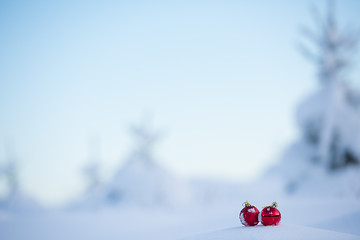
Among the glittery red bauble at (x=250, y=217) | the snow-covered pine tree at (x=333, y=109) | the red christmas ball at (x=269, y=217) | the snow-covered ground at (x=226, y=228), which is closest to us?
the snow-covered ground at (x=226, y=228)

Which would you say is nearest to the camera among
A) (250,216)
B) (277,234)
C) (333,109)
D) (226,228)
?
(277,234)

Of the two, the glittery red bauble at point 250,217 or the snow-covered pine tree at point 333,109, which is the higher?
the snow-covered pine tree at point 333,109

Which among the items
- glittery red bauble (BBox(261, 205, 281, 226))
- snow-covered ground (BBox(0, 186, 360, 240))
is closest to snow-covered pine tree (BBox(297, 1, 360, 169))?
snow-covered ground (BBox(0, 186, 360, 240))

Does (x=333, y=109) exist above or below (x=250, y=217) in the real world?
above

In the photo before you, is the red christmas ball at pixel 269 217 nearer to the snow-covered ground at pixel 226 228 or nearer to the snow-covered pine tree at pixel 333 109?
the snow-covered ground at pixel 226 228

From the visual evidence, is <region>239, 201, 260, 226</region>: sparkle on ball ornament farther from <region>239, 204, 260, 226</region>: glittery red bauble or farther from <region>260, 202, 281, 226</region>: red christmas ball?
<region>260, 202, 281, 226</region>: red christmas ball

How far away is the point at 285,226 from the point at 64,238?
5.76m

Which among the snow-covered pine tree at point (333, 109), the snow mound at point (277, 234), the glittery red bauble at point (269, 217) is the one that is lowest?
the snow mound at point (277, 234)

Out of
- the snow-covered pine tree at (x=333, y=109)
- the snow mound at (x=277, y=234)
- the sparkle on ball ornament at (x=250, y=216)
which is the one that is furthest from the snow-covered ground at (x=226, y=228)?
the snow-covered pine tree at (x=333, y=109)

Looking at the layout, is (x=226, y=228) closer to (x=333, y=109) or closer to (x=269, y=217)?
(x=269, y=217)

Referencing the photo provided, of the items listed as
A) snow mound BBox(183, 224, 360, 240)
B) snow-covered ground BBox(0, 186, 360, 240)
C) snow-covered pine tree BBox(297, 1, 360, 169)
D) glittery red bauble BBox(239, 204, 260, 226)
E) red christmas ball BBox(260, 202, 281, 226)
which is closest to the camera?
snow mound BBox(183, 224, 360, 240)

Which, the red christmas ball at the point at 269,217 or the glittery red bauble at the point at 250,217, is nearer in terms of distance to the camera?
the red christmas ball at the point at 269,217

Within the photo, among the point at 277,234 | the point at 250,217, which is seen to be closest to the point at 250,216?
the point at 250,217

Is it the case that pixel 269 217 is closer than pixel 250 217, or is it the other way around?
pixel 269 217
